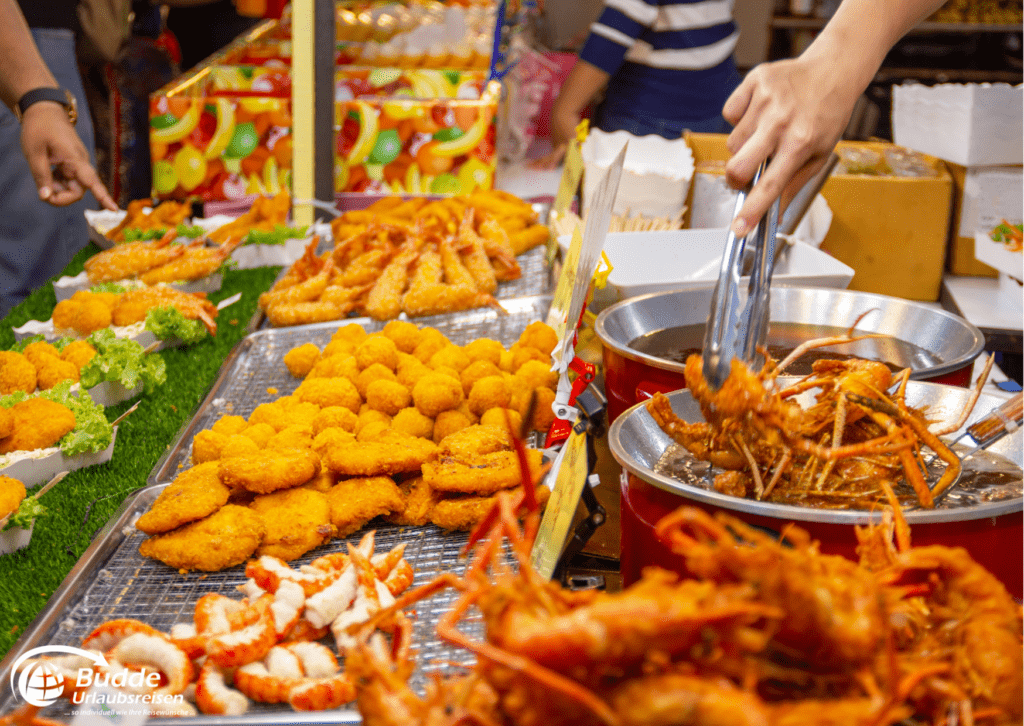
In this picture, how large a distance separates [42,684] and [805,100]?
1374 millimetres

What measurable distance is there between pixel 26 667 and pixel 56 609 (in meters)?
0.16

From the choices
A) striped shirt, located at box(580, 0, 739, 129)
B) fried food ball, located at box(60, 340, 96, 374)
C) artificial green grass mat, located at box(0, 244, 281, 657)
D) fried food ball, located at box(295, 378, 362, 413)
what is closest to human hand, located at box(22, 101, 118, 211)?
artificial green grass mat, located at box(0, 244, 281, 657)

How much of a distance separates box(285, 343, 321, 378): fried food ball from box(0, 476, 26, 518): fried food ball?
772 millimetres

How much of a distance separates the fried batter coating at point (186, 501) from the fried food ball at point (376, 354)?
1.81 feet

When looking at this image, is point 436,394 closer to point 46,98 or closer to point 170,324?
point 170,324

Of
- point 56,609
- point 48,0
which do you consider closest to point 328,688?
point 56,609

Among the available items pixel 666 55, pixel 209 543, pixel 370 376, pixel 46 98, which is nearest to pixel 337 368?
pixel 370 376

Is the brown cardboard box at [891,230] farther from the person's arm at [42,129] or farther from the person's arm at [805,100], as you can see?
the person's arm at [42,129]

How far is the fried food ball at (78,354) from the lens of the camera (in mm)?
2070

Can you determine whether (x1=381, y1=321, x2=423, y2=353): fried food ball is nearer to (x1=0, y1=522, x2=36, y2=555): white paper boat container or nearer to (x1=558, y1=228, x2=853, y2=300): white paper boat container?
(x1=558, y1=228, x2=853, y2=300): white paper boat container

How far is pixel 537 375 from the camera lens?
5.96 ft

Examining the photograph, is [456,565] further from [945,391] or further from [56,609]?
[945,391]

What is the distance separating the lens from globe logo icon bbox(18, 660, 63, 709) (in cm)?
104

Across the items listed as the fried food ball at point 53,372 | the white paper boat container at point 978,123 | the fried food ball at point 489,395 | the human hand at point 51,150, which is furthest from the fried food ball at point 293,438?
the white paper boat container at point 978,123
